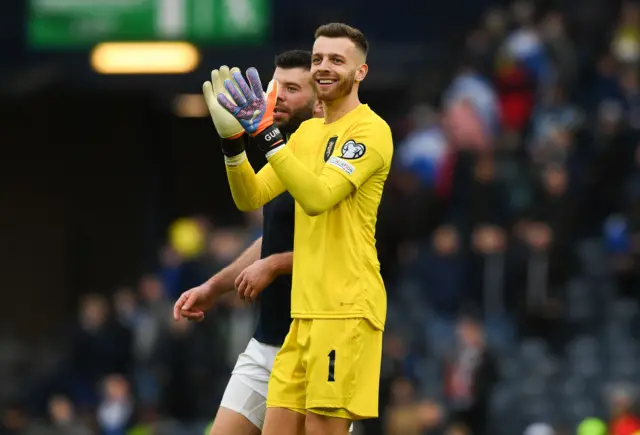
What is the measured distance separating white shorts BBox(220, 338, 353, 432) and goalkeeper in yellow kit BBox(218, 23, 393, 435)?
595 mm

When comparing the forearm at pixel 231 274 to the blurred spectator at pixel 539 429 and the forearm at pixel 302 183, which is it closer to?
the forearm at pixel 302 183

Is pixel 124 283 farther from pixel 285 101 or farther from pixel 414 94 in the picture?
pixel 285 101

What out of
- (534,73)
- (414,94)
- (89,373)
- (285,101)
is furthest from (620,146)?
(285,101)

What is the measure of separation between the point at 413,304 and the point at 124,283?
8913 mm

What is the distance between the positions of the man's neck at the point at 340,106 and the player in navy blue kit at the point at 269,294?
1.84 feet

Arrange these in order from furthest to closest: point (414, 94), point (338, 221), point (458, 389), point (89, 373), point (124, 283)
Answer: point (124, 283) < point (414, 94) < point (89, 373) < point (458, 389) < point (338, 221)

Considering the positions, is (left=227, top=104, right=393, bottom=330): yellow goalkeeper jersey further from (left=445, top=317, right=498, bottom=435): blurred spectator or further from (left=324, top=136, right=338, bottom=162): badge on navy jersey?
(left=445, top=317, right=498, bottom=435): blurred spectator

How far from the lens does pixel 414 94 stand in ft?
66.3

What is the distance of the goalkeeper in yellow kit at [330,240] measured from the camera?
6746mm

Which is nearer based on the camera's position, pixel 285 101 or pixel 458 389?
pixel 285 101

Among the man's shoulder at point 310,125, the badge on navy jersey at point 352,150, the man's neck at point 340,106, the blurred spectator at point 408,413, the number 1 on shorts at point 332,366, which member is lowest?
the blurred spectator at point 408,413

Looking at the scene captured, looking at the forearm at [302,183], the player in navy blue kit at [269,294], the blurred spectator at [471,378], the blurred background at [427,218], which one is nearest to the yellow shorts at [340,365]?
the forearm at [302,183]

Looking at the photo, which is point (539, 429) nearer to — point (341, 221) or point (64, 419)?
point (64, 419)

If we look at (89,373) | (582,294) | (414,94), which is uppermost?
(414,94)
